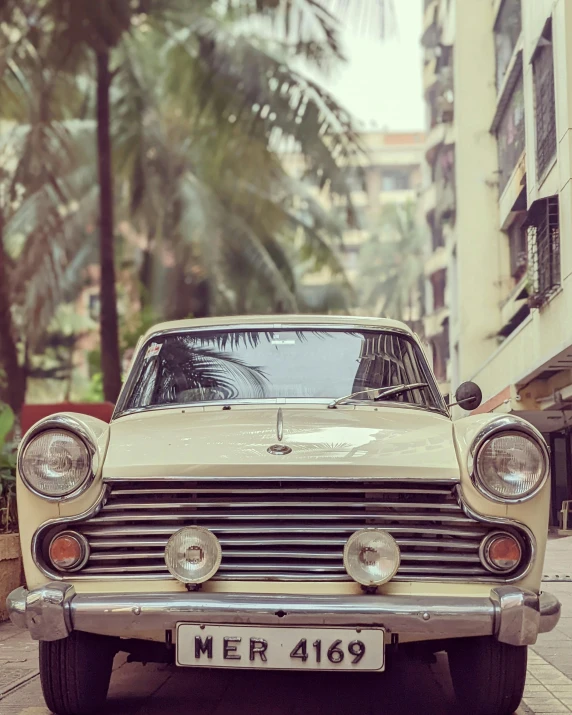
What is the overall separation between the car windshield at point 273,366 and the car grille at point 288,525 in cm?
105

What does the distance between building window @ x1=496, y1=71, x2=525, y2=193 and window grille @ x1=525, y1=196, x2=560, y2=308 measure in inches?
144

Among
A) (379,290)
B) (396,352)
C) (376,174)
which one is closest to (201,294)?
(396,352)

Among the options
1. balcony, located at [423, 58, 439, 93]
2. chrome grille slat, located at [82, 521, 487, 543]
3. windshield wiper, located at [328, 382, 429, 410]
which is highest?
balcony, located at [423, 58, 439, 93]

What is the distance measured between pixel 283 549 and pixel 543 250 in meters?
13.2

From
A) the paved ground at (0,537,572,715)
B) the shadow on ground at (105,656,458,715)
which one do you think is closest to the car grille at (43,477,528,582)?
the shadow on ground at (105,656,458,715)

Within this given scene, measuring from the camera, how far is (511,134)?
23.0 meters

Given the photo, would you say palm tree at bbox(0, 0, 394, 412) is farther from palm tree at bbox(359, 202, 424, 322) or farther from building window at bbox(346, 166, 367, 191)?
palm tree at bbox(359, 202, 424, 322)

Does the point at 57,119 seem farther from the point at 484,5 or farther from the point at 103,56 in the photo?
the point at 484,5

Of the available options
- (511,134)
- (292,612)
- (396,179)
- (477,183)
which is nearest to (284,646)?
(292,612)

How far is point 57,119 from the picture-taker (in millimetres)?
17562

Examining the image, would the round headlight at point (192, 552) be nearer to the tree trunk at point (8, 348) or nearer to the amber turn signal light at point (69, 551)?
the amber turn signal light at point (69, 551)

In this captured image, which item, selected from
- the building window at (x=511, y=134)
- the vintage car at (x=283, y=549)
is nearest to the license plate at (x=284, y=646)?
the vintage car at (x=283, y=549)

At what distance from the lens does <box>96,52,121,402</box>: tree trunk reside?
51.5 feet

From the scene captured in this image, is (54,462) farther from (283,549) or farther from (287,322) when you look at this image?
(287,322)
